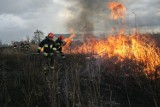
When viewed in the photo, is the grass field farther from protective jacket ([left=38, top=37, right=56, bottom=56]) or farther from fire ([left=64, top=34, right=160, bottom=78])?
protective jacket ([left=38, top=37, right=56, bottom=56])

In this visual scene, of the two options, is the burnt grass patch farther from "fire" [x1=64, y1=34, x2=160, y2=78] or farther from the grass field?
"fire" [x1=64, y1=34, x2=160, y2=78]

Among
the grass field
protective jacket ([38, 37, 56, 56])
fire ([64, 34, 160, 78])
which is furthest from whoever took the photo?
protective jacket ([38, 37, 56, 56])

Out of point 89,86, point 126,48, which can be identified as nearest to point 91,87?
point 89,86

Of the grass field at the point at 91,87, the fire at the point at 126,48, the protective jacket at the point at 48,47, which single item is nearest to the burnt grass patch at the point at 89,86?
the grass field at the point at 91,87

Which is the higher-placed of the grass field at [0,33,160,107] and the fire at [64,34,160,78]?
the fire at [64,34,160,78]

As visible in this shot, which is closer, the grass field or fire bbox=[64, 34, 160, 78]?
the grass field

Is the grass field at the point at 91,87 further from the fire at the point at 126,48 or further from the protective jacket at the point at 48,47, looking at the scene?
the protective jacket at the point at 48,47

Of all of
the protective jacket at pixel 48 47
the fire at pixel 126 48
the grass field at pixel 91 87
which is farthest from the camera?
the protective jacket at pixel 48 47

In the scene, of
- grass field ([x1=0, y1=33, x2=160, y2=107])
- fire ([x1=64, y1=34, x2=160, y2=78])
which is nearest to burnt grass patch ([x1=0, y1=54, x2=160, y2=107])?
grass field ([x1=0, y1=33, x2=160, y2=107])

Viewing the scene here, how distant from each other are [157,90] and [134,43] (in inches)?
283

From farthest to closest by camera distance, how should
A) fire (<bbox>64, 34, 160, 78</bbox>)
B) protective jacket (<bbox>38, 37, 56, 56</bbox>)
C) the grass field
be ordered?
protective jacket (<bbox>38, 37, 56, 56</bbox>) → fire (<bbox>64, 34, 160, 78</bbox>) → the grass field

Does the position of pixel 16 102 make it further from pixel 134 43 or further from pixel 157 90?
pixel 134 43

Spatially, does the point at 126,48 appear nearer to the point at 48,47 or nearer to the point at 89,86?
the point at 48,47

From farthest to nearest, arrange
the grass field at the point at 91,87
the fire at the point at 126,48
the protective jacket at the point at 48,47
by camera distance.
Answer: the protective jacket at the point at 48,47
the fire at the point at 126,48
the grass field at the point at 91,87
